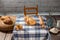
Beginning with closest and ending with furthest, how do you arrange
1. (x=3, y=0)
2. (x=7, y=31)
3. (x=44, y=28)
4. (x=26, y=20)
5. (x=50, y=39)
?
(x=50, y=39)
(x=44, y=28)
(x=26, y=20)
(x=7, y=31)
(x=3, y=0)

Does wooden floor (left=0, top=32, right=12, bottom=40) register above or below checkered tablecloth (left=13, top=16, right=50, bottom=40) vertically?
below

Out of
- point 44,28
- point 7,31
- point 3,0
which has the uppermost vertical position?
point 3,0

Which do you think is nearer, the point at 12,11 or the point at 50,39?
the point at 50,39

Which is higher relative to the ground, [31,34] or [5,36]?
[31,34]

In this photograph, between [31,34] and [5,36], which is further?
[5,36]

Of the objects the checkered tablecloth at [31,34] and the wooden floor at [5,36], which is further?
the wooden floor at [5,36]

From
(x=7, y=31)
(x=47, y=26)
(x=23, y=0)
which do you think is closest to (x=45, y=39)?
(x=47, y=26)

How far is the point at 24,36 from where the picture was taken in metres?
1.96

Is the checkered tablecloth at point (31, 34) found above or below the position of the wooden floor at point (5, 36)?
above

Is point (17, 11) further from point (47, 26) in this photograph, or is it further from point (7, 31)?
point (47, 26)

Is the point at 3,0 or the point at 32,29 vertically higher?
the point at 3,0

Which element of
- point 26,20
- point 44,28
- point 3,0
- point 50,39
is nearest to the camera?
point 50,39

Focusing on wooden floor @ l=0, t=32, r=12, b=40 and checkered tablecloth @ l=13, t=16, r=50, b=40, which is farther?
wooden floor @ l=0, t=32, r=12, b=40

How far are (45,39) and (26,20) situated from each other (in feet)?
1.57
